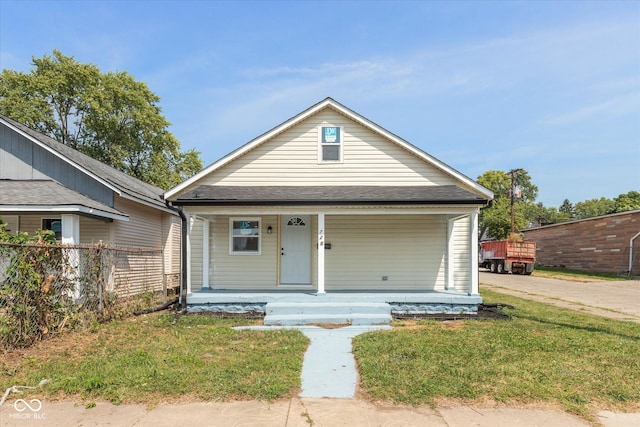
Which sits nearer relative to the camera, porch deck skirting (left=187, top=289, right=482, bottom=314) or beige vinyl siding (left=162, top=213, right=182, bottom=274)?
porch deck skirting (left=187, top=289, right=482, bottom=314)

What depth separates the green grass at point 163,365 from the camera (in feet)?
16.0

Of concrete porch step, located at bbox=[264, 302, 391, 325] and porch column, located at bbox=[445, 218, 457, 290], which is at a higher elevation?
porch column, located at bbox=[445, 218, 457, 290]

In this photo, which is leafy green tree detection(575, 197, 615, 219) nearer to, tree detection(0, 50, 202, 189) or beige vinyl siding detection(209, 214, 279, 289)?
tree detection(0, 50, 202, 189)

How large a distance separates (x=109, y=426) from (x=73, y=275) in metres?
4.68

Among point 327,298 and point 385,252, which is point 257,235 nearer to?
point 327,298

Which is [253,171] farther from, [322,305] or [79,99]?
[79,99]

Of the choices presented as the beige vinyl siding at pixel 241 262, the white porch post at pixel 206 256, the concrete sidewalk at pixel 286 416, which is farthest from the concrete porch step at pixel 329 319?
the concrete sidewalk at pixel 286 416

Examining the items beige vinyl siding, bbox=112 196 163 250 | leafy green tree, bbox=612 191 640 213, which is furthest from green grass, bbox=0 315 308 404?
leafy green tree, bbox=612 191 640 213

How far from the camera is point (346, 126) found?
11773mm

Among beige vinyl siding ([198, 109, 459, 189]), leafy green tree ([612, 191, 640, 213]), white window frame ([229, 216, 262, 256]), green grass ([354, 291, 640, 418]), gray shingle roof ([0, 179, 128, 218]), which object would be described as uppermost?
leafy green tree ([612, 191, 640, 213])

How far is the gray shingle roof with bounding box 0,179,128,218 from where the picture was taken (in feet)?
34.2

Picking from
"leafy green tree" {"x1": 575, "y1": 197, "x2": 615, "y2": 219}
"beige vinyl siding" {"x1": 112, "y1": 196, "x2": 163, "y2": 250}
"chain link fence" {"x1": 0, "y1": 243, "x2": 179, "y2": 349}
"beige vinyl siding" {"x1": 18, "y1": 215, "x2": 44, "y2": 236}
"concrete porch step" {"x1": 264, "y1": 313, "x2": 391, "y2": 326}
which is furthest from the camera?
"leafy green tree" {"x1": 575, "y1": 197, "x2": 615, "y2": 219}

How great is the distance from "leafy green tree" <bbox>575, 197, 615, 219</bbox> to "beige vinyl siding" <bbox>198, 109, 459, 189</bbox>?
363ft

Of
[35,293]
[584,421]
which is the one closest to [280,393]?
[584,421]
